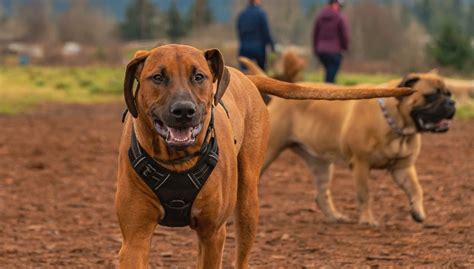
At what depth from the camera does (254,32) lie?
17.4 m

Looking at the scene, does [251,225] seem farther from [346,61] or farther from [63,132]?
[346,61]

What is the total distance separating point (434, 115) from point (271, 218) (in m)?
1.74

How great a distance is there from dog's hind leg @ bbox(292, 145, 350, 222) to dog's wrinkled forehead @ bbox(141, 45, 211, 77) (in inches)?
194

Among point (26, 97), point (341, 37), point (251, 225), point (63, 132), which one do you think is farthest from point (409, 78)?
point (26, 97)

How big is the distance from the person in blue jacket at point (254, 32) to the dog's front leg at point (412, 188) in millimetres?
7828

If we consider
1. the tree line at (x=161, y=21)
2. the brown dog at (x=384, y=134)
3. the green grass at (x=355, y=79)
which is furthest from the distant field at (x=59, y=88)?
the tree line at (x=161, y=21)

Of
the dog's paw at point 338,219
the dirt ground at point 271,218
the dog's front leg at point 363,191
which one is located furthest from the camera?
the dog's paw at point 338,219

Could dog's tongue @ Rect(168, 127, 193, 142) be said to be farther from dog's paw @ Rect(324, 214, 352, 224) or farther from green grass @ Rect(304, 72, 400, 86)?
green grass @ Rect(304, 72, 400, 86)

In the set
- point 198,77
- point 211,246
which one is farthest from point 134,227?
point 198,77

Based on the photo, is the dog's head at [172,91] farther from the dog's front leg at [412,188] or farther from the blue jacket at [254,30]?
the blue jacket at [254,30]

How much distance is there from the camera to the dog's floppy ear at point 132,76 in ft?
16.6

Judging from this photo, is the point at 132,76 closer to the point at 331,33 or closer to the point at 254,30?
the point at 331,33

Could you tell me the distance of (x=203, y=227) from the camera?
213 inches

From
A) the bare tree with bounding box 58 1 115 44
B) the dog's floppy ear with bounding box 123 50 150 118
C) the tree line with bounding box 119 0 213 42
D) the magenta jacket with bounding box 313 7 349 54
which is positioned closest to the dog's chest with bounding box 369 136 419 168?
the dog's floppy ear with bounding box 123 50 150 118
